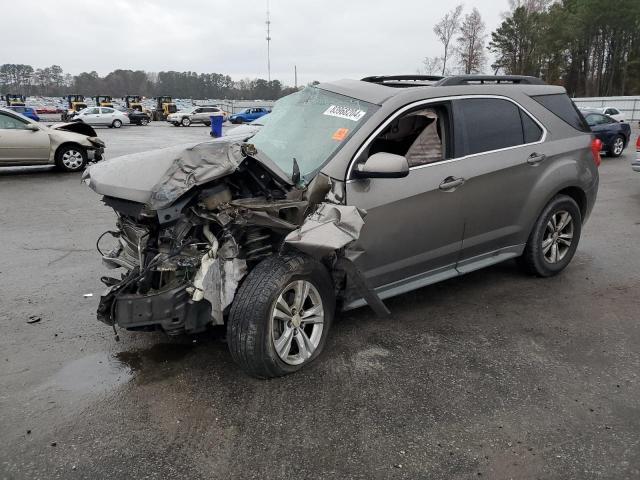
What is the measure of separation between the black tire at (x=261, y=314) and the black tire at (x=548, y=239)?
261 cm

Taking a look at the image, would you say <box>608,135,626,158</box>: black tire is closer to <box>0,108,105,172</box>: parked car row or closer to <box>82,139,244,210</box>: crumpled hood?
<box>0,108,105,172</box>: parked car row

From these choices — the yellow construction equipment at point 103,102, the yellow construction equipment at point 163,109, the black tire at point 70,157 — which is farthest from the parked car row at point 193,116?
the black tire at point 70,157

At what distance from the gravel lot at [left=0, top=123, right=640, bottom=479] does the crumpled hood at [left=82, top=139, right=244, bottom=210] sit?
3.83 ft

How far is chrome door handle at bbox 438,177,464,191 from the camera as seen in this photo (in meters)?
3.91

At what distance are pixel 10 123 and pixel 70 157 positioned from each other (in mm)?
1418

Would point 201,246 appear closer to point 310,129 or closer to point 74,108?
point 310,129

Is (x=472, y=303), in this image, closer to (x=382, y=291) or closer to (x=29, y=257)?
(x=382, y=291)

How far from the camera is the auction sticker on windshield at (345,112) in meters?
3.80

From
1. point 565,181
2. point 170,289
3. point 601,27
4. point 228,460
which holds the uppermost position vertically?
point 601,27

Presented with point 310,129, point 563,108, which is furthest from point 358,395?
point 563,108

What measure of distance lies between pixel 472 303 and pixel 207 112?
137 ft

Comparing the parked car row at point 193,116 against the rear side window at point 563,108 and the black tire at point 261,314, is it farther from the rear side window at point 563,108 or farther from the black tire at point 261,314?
the black tire at point 261,314

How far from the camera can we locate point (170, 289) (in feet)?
9.91

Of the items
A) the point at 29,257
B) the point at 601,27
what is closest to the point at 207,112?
the point at 29,257
